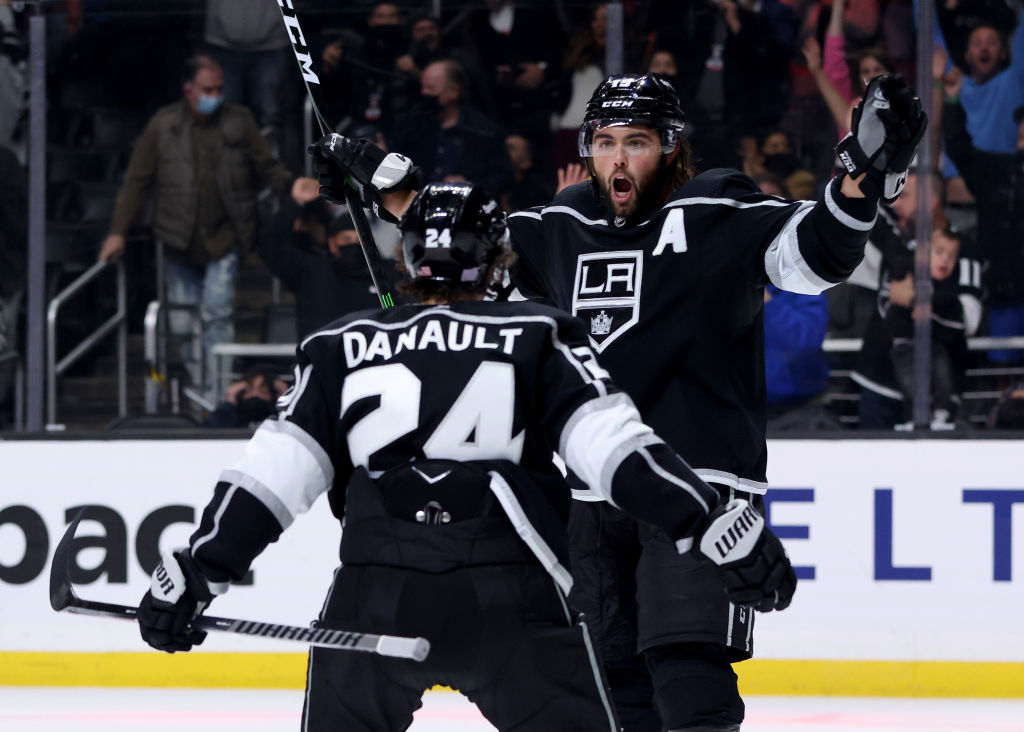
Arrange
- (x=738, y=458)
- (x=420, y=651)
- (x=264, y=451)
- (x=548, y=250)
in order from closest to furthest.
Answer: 1. (x=420, y=651)
2. (x=264, y=451)
3. (x=738, y=458)
4. (x=548, y=250)

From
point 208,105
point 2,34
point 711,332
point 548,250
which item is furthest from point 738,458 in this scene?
point 2,34

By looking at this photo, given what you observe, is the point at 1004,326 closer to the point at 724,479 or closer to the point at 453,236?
the point at 724,479

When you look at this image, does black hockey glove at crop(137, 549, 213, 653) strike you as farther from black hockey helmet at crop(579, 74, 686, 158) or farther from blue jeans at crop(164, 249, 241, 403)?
blue jeans at crop(164, 249, 241, 403)

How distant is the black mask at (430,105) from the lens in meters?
5.71

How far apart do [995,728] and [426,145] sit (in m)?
2.61

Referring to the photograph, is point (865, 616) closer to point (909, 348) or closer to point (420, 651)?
point (909, 348)

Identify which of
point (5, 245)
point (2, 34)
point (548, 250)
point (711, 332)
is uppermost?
point (2, 34)

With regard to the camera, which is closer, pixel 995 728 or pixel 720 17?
pixel 995 728

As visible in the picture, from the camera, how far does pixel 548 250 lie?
3375 mm

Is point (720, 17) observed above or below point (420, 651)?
above

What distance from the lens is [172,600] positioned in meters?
2.33

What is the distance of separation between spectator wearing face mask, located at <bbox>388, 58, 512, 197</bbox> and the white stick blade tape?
3.56 metres

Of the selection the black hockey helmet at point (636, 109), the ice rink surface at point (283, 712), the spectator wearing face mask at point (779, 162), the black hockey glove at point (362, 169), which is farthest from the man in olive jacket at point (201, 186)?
the black hockey helmet at point (636, 109)

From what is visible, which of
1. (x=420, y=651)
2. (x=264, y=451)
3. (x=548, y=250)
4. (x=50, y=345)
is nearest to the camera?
(x=420, y=651)
